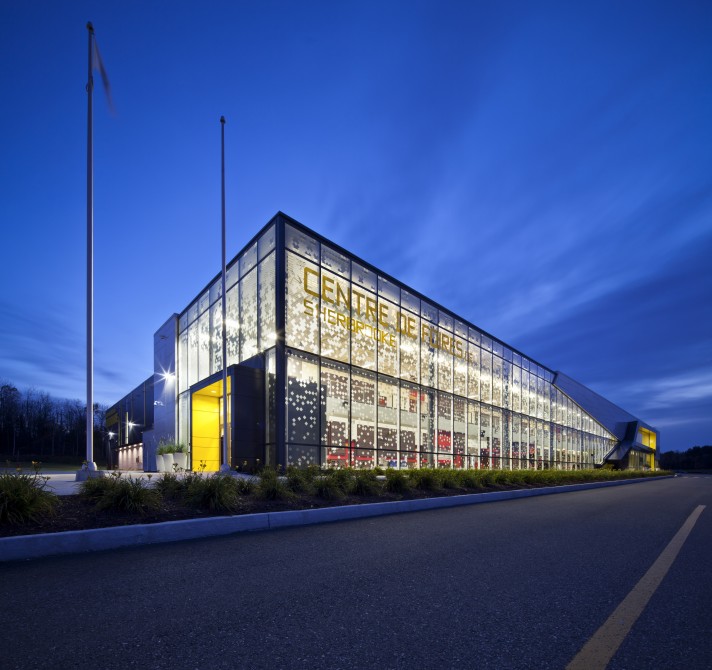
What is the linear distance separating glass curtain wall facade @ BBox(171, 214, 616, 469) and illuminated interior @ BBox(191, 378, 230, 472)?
58 cm

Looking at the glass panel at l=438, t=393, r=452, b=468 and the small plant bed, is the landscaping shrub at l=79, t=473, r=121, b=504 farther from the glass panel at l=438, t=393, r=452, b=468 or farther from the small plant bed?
the glass panel at l=438, t=393, r=452, b=468

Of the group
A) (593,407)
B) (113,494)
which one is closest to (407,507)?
(113,494)

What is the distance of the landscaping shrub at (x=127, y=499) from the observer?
22.4 feet

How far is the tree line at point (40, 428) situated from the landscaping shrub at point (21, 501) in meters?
80.8

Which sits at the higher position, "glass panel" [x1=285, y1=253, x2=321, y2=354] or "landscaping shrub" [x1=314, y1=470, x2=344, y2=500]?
"glass panel" [x1=285, y1=253, x2=321, y2=354]

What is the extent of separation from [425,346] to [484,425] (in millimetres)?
8890

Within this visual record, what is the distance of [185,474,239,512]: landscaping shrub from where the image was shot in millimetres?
7727

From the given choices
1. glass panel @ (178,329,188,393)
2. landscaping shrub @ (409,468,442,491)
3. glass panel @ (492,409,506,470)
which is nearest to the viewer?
landscaping shrub @ (409,468,442,491)

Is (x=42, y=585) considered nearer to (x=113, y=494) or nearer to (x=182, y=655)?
(x=182, y=655)

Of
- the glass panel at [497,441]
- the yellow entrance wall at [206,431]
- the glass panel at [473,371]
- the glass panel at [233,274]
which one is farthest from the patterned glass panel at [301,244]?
the glass panel at [497,441]

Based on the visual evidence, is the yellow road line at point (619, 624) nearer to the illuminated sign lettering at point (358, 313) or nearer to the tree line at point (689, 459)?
the illuminated sign lettering at point (358, 313)

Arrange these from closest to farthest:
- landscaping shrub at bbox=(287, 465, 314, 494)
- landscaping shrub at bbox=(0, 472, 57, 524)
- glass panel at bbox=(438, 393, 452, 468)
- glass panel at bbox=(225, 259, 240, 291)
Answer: landscaping shrub at bbox=(0, 472, 57, 524) < landscaping shrub at bbox=(287, 465, 314, 494) < glass panel at bbox=(225, 259, 240, 291) < glass panel at bbox=(438, 393, 452, 468)

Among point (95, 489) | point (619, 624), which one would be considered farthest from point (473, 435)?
point (619, 624)

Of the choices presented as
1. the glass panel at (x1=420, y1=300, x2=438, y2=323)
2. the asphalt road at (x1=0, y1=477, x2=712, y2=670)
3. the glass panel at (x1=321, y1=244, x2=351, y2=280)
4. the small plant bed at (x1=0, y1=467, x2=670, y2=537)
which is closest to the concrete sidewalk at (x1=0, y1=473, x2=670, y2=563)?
the asphalt road at (x1=0, y1=477, x2=712, y2=670)
